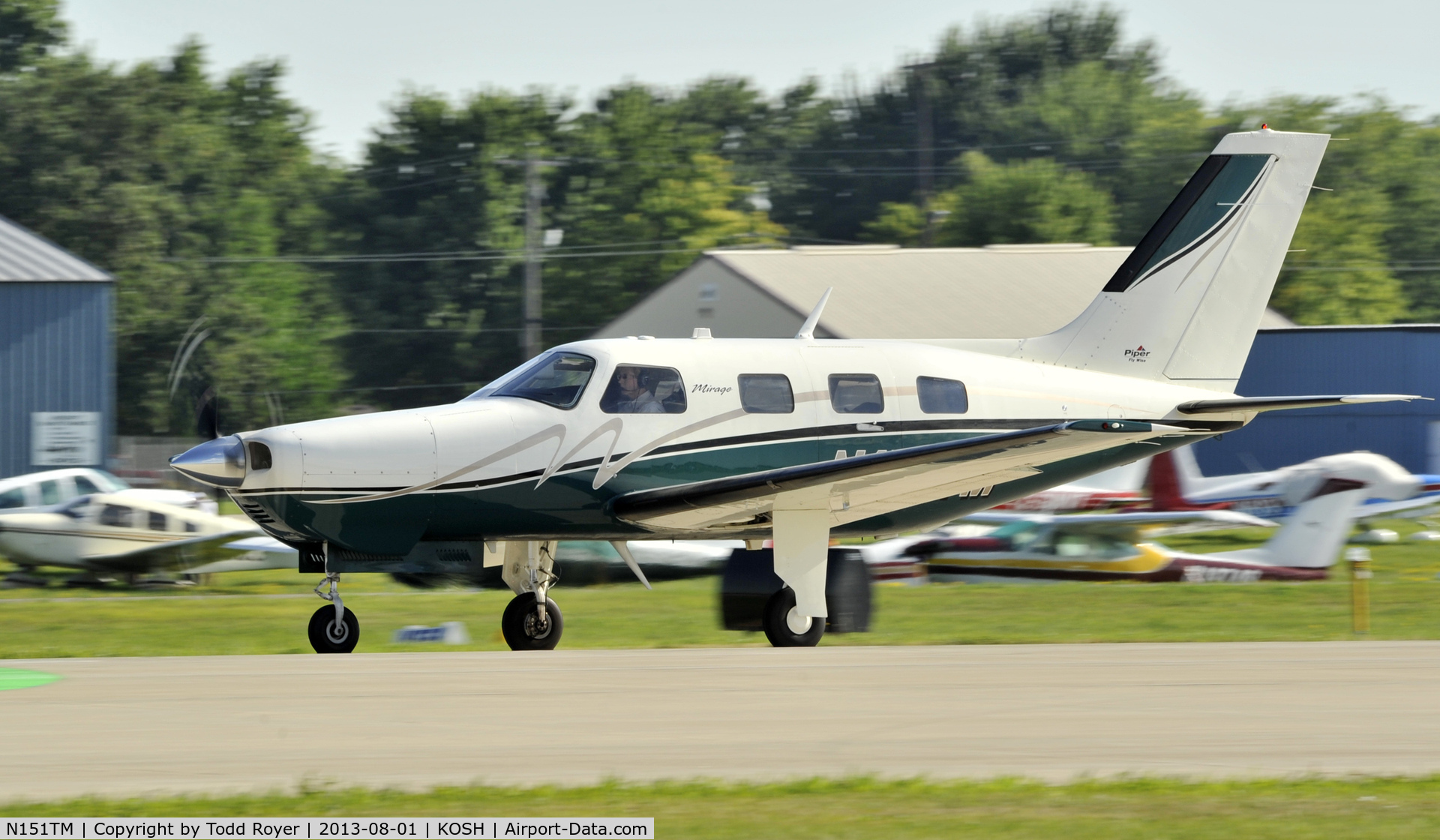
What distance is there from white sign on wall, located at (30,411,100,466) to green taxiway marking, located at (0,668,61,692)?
23015 mm

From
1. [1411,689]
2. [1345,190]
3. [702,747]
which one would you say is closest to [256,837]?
[702,747]

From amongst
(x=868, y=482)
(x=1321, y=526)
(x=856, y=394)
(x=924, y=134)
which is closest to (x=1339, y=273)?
(x=924, y=134)

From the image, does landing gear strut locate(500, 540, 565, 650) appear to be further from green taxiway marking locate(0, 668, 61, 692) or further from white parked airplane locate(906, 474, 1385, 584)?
white parked airplane locate(906, 474, 1385, 584)

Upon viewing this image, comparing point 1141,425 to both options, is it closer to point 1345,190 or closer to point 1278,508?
point 1278,508

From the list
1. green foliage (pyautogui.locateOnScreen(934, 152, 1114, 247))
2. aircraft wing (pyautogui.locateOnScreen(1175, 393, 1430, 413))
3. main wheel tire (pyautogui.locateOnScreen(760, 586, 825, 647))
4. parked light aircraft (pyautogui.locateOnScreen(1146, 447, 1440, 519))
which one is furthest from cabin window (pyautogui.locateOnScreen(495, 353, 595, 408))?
green foliage (pyautogui.locateOnScreen(934, 152, 1114, 247))

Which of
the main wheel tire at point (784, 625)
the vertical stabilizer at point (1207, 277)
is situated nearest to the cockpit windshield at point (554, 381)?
the main wheel tire at point (784, 625)

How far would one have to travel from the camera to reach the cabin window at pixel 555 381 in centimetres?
1349

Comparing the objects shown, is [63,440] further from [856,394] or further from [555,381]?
[856,394]

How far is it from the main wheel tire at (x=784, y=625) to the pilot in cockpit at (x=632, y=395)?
1.94 m

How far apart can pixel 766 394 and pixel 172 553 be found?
12709mm

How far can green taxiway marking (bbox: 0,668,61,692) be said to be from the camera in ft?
35.4

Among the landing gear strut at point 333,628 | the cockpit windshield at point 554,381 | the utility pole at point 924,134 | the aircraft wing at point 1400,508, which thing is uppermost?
the utility pole at point 924,134

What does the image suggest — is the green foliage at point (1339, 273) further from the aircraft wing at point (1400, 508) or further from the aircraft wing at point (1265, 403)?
the aircraft wing at point (1265, 403)

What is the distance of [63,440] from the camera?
110 feet
